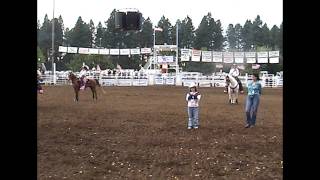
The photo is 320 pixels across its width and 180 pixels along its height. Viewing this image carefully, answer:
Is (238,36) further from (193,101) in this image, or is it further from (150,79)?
(193,101)

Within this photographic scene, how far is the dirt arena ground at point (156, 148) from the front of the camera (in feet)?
17.3

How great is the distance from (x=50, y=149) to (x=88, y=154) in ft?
2.33

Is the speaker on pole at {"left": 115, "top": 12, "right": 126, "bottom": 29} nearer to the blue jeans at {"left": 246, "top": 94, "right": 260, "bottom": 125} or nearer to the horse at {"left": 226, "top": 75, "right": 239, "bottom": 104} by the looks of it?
the blue jeans at {"left": 246, "top": 94, "right": 260, "bottom": 125}

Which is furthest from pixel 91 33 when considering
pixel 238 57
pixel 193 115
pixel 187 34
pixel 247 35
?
pixel 193 115

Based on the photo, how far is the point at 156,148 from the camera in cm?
681

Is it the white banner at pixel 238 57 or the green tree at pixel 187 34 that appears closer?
the white banner at pixel 238 57

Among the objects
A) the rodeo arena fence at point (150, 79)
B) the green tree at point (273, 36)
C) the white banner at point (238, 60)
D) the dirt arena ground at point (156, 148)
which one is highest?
the green tree at point (273, 36)

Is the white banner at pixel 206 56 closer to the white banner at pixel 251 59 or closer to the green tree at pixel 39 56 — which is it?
the white banner at pixel 251 59

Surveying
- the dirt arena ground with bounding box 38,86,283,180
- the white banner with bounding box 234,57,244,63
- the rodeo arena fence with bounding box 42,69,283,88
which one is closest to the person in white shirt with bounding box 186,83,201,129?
the dirt arena ground with bounding box 38,86,283,180

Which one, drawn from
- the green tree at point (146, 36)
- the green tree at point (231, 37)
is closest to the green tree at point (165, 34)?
the green tree at point (146, 36)

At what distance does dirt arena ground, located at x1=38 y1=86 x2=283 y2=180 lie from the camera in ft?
17.3

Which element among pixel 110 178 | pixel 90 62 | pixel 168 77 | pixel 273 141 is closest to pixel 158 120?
pixel 273 141
